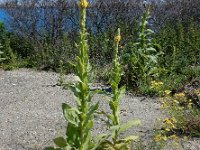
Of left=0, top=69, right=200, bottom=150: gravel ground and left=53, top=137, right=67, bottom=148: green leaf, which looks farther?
left=0, top=69, right=200, bottom=150: gravel ground

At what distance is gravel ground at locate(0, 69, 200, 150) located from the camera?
5816 mm

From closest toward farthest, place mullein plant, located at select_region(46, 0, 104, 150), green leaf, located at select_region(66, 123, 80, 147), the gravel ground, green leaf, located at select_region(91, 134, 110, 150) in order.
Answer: mullein plant, located at select_region(46, 0, 104, 150) < green leaf, located at select_region(66, 123, 80, 147) < green leaf, located at select_region(91, 134, 110, 150) < the gravel ground

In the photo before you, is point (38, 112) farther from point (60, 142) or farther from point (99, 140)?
point (60, 142)

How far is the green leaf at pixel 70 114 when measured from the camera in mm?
4098

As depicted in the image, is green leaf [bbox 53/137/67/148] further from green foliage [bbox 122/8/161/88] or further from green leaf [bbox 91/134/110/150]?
green foliage [bbox 122/8/161/88]

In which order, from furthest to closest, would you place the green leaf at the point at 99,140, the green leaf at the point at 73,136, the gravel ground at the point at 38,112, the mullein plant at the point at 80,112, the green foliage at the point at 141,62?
the green foliage at the point at 141,62, the gravel ground at the point at 38,112, the green leaf at the point at 99,140, the green leaf at the point at 73,136, the mullein plant at the point at 80,112

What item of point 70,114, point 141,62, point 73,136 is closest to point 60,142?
point 73,136

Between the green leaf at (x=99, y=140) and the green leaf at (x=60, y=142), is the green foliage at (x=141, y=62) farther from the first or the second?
the green leaf at (x=60, y=142)

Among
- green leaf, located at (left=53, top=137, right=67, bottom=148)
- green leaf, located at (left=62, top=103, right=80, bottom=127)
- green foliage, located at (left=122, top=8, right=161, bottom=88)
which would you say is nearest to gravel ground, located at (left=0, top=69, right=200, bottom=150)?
green foliage, located at (left=122, top=8, right=161, bottom=88)

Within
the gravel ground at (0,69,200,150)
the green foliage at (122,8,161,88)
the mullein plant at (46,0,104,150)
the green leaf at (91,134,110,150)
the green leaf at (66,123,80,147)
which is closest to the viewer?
the mullein plant at (46,0,104,150)

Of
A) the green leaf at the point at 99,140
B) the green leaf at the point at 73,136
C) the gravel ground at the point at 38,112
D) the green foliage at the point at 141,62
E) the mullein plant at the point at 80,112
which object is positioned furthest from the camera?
the green foliage at the point at 141,62

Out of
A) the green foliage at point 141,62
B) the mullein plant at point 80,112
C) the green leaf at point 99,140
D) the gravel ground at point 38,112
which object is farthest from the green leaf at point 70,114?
the green foliage at point 141,62

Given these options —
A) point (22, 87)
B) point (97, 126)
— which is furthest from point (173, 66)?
point (97, 126)

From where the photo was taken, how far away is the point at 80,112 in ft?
13.5
